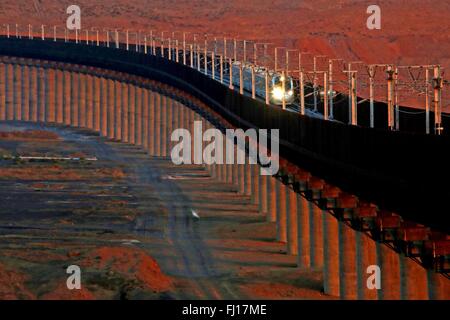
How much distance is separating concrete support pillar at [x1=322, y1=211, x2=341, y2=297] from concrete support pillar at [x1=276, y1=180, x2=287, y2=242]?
18097mm

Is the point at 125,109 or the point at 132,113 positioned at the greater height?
the point at 125,109

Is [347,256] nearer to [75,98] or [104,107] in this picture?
[104,107]

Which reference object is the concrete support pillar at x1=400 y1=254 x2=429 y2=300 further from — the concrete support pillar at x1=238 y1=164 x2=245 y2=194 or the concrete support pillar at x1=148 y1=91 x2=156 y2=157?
the concrete support pillar at x1=148 y1=91 x2=156 y2=157

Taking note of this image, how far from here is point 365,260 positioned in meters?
62.0

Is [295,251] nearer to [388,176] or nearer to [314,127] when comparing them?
[314,127]

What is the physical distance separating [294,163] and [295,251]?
9670 mm

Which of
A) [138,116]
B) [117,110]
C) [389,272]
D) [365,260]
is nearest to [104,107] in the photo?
[117,110]

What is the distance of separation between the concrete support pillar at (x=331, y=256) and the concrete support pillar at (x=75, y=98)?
415 feet

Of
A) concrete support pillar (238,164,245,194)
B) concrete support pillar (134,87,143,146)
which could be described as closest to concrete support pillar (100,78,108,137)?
concrete support pillar (134,87,143,146)

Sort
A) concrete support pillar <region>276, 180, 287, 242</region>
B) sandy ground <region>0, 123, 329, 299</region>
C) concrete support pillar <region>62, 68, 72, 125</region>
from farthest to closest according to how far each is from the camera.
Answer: concrete support pillar <region>62, 68, 72, 125</region> < concrete support pillar <region>276, 180, 287, 242</region> < sandy ground <region>0, 123, 329, 299</region>

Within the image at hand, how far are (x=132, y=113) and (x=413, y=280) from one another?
12638 centimetres

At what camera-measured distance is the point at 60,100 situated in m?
198

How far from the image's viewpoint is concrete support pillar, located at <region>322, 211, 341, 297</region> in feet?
226

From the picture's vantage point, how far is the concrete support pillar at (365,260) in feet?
202
